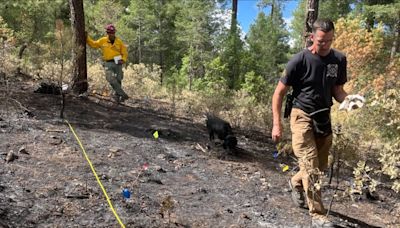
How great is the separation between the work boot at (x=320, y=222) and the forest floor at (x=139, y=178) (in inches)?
7.8

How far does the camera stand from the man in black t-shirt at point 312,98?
3.66 meters

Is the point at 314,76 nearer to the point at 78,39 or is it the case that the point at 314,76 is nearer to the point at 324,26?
the point at 324,26

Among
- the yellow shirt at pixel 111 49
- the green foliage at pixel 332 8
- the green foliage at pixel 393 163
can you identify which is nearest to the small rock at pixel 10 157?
the green foliage at pixel 393 163

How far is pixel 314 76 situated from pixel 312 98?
20 cm

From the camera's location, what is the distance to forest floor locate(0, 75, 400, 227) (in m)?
3.54

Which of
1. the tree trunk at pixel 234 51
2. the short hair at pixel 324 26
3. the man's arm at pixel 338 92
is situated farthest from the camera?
the tree trunk at pixel 234 51

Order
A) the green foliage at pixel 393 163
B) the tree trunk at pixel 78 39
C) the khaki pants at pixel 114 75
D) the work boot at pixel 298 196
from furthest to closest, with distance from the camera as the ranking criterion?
the khaki pants at pixel 114 75 < the tree trunk at pixel 78 39 < the work boot at pixel 298 196 < the green foliage at pixel 393 163

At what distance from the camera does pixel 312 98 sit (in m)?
3.73

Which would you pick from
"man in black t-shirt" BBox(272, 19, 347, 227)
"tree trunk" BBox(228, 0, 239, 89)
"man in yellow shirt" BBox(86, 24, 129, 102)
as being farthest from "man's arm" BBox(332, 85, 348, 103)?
"tree trunk" BBox(228, 0, 239, 89)

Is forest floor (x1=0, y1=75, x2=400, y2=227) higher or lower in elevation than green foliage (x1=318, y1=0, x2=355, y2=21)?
lower

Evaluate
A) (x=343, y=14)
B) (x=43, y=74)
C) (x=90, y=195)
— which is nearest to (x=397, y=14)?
(x=343, y=14)

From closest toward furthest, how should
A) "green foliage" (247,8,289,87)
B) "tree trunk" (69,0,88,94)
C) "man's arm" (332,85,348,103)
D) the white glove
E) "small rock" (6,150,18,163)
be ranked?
the white glove → "man's arm" (332,85,348,103) → "small rock" (6,150,18,163) → "tree trunk" (69,0,88,94) → "green foliage" (247,8,289,87)

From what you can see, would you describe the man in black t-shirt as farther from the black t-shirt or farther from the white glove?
the white glove

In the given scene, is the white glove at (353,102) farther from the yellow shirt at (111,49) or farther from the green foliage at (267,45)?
the green foliage at (267,45)
